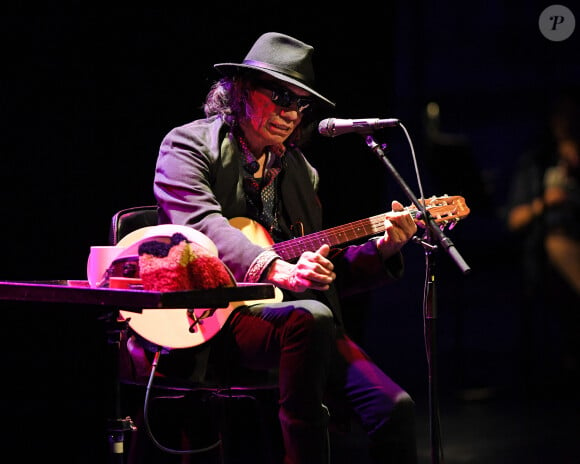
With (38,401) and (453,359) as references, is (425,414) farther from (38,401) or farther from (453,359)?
(38,401)

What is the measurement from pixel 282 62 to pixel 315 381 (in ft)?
4.21

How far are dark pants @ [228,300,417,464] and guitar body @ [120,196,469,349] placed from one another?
0.37 feet

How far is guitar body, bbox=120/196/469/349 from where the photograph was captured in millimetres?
2764

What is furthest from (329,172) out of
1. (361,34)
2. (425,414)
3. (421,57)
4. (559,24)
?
(421,57)

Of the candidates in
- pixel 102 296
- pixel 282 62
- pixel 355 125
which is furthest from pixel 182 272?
pixel 282 62

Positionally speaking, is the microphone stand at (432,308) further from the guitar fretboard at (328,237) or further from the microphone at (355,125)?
the guitar fretboard at (328,237)

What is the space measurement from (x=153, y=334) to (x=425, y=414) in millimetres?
2703

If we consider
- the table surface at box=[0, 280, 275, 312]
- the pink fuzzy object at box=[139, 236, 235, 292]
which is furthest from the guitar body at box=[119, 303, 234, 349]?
the table surface at box=[0, 280, 275, 312]

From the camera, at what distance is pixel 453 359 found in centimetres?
649

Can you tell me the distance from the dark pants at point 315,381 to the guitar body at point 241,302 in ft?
0.37

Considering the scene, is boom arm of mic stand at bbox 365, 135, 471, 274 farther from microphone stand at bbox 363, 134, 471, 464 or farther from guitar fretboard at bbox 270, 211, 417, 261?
guitar fretboard at bbox 270, 211, 417, 261

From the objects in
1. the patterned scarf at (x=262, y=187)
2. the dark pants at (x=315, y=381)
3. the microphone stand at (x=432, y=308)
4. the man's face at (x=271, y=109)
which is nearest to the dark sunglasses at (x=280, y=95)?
the man's face at (x=271, y=109)

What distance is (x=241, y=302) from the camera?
2898mm

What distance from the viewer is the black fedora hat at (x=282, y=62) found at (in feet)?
10.4
